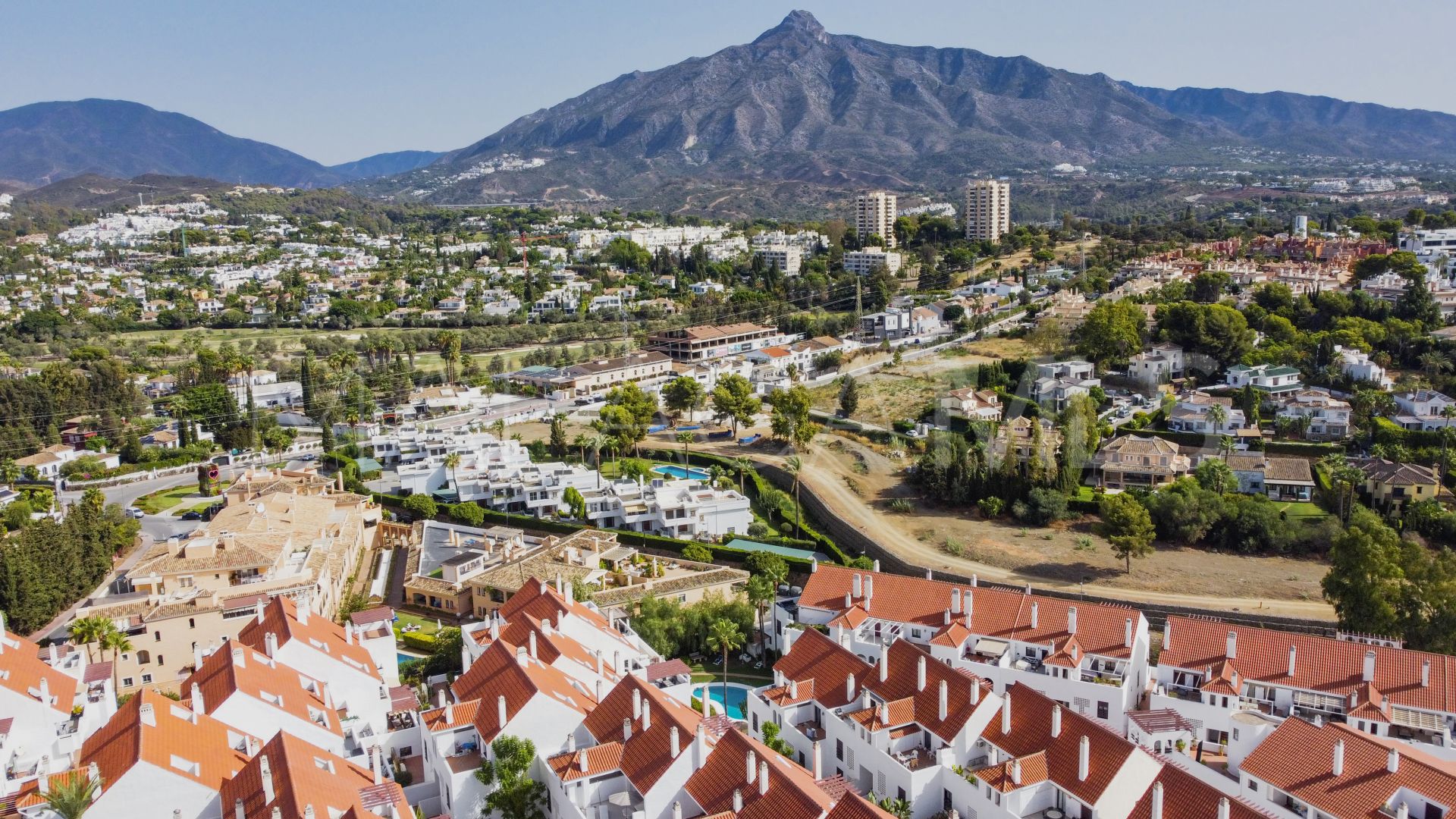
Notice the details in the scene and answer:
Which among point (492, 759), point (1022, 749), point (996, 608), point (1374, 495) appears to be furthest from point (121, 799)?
point (1374, 495)

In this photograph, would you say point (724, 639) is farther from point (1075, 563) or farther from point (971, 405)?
point (971, 405)

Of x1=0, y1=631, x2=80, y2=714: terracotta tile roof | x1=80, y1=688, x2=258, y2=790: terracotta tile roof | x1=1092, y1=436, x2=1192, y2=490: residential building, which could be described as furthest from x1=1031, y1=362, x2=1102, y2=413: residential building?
x1=0, y1=631, x2=80, y2=714: terracotta tile roof

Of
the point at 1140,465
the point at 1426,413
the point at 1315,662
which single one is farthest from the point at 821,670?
the point at 1426,413

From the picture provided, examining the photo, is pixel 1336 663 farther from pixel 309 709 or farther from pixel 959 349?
pixel 959 349

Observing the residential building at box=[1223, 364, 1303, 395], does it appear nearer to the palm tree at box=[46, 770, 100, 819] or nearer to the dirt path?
the dirt path

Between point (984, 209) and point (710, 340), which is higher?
point (984, 209)

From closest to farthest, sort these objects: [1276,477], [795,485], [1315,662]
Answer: [1315,662], [1276,477], [795,485]

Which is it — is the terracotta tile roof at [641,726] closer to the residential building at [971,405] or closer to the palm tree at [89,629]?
the palm tree at [89,629]
